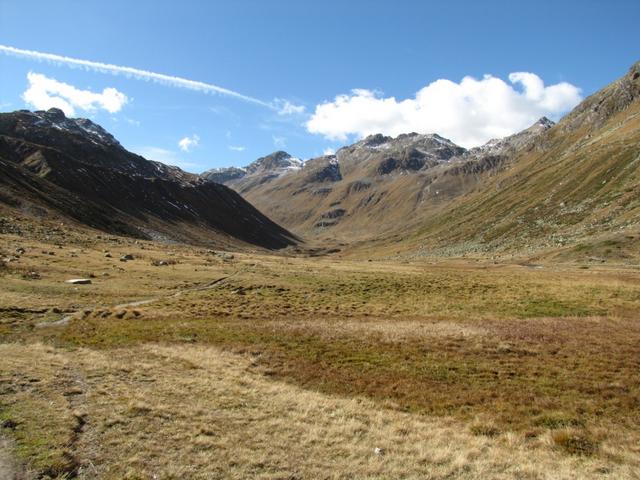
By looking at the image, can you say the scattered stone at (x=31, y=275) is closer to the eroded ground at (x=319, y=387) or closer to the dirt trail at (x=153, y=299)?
the eroded ground at (x=319, y=387)

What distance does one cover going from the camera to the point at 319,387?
21.1m

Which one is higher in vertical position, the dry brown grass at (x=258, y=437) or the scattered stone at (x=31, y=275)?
the scattered stone at (x=31, y=275)

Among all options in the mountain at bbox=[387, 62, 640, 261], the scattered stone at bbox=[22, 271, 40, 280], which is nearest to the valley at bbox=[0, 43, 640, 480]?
the scattered stone at bbox=[22, 271, 40, 280]

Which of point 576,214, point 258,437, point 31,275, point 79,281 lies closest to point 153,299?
point 79,281

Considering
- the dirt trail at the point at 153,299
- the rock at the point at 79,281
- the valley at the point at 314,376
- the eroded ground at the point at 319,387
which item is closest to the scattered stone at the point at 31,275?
the valley at the point at 314,376

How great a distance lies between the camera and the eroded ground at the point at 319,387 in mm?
13398

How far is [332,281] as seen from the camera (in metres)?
64.2

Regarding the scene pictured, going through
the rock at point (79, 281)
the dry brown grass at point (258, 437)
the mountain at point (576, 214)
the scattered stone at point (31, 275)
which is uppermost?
the mountain at point (576, 214)

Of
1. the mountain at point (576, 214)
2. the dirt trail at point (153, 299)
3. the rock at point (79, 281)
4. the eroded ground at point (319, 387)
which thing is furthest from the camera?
the mountain at point (576, 214)

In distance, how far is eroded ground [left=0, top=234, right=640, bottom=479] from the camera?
44.0 feet

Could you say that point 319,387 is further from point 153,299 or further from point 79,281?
point 79,281

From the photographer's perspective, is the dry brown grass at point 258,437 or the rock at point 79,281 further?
the rock at point 79,281

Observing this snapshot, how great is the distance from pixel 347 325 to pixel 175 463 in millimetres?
22944

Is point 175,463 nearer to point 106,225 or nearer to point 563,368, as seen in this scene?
point 563,368
